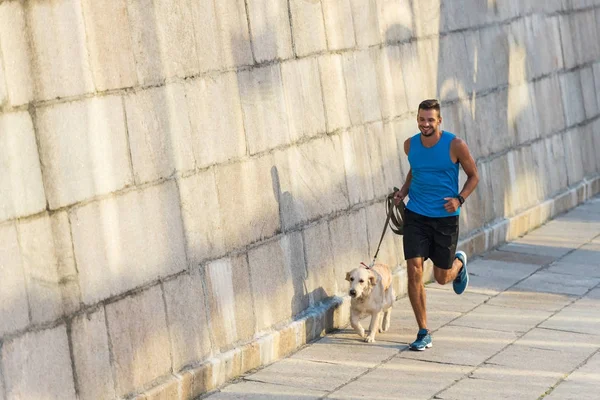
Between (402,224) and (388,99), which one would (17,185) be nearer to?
(402,224)

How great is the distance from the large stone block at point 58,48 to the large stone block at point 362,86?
346cm

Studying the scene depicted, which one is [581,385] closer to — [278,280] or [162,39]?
[278,280]

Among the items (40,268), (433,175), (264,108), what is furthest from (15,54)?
(433,175)

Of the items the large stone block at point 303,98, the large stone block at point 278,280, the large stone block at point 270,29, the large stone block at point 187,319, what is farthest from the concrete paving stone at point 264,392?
the large stone block at point 270,29

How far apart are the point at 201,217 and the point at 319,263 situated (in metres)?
1.74

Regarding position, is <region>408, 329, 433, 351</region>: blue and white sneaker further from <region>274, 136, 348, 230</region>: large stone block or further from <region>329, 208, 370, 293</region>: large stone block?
<region>274, 136, 348, 230</region>: large stone block

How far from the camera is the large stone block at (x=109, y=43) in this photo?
705 centimetres

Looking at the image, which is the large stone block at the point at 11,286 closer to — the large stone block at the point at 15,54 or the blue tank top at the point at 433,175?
the large stone block at the point at 15,54

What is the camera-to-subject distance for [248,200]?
864cm

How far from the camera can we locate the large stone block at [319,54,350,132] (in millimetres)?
9711

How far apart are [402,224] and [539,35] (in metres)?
5.75

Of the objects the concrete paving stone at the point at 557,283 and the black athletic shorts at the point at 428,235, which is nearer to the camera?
the black athletic shorts at the point at 428,235

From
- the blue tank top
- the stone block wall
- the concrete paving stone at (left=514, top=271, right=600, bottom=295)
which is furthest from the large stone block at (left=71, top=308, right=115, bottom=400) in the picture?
the concrete paving stone at (left=514, top=271, right=600, bottom=295)

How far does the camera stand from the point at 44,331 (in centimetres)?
667
